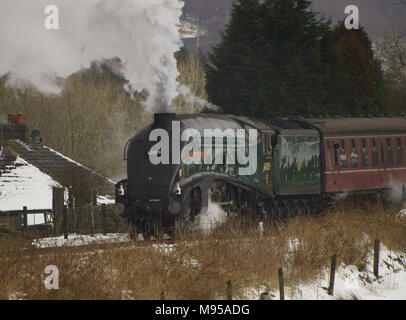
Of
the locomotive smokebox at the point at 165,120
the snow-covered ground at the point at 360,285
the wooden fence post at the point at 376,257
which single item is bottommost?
the snow-covered ground at the point at 360,285

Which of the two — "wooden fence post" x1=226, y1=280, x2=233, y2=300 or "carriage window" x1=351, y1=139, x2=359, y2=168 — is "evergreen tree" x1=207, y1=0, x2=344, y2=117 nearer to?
"carriage window" x1=351, y1=139, x2=359, y2=168

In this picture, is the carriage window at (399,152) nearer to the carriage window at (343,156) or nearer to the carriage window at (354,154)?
the carriage window at (354,154)

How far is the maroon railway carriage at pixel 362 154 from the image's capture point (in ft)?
81.3

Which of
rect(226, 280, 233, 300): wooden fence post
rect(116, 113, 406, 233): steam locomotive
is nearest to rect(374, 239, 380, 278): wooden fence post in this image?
rect(116, 113, 406, 233): steam locomotive

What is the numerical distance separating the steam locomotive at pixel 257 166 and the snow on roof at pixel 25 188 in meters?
13.2

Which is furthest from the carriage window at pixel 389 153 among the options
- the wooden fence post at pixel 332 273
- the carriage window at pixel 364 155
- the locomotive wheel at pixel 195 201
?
the wooden fence post at pixel 332 273

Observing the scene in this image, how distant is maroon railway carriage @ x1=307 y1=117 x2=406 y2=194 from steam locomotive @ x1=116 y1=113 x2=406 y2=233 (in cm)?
3

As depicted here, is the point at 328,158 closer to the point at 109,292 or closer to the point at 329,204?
the point at 329,204

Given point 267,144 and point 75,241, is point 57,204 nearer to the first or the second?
point 75,241

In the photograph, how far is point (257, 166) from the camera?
846 inches

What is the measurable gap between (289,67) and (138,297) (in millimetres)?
24742

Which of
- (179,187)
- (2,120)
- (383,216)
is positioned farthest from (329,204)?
(2,120)

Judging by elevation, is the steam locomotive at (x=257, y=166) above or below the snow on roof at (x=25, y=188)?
above
